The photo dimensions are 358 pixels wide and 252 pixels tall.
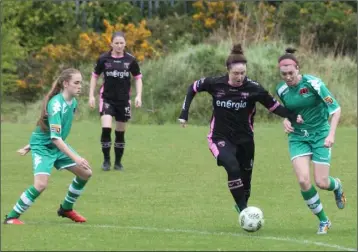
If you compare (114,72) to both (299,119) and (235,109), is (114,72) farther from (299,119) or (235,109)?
(299,119)

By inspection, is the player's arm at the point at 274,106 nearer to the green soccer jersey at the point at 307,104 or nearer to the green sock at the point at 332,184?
the green soccer jersey at the point at 307,104

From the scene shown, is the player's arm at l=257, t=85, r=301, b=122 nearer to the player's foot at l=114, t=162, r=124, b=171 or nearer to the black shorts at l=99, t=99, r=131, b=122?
the black shorts at l=99, t=99, r=131, b=122

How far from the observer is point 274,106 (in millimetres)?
10570

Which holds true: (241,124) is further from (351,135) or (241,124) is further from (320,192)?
(351,135)

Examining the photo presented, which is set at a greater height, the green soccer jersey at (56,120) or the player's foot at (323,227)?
the green soccer jersey at (56,120)

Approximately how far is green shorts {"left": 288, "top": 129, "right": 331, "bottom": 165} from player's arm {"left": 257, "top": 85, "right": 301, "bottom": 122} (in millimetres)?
212

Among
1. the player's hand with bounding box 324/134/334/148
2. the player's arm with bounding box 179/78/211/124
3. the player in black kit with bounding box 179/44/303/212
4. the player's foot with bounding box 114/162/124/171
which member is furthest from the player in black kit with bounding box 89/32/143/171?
the player's hand with bounding box 324/134/334/148

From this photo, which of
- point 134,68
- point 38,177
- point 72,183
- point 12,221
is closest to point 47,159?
point 38,177

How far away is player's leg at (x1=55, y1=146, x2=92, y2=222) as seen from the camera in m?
10.5

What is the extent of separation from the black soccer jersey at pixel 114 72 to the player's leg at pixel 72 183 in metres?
4.86

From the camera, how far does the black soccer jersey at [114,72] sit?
613 inches

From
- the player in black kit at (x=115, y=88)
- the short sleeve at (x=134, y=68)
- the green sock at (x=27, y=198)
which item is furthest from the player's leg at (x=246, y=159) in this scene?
the short sleeve at (x=134, y=68)

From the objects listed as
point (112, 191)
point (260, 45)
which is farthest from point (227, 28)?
point (112, 191)

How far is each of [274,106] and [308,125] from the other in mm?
454
